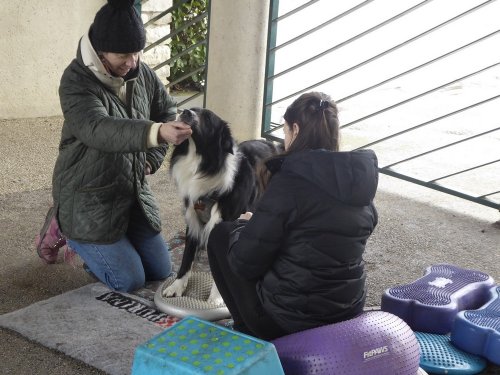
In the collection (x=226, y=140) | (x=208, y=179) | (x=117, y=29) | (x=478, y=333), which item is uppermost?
(x=117, y=29)

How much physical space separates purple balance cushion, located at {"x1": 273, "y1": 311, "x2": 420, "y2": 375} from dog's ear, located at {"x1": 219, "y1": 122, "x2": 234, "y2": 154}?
41.8 inches

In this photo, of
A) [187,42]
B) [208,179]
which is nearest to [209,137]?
[208,179]

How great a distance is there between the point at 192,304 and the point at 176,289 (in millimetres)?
139

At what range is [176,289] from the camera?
3.33m

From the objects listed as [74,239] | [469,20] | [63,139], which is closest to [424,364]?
[74,239]

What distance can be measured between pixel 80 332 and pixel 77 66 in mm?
1181

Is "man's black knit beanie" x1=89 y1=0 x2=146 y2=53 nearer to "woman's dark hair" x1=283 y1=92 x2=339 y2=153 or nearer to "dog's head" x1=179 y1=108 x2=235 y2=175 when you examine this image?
"dog's head" x1=179 y1=108 x2=235 y2=175

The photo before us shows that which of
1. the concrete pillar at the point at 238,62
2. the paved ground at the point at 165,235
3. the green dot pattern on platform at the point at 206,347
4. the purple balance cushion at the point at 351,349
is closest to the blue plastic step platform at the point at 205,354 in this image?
the green dot pattern on platform at the point at 206,347

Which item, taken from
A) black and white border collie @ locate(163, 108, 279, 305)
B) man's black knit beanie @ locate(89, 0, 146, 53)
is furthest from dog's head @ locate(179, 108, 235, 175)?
man's black knit beanie @ locate(89, 0, 146, 53)

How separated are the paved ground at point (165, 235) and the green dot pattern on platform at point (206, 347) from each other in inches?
24.8

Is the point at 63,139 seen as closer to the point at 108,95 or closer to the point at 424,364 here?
the point at 108,95

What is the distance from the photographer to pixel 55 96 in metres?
6.65

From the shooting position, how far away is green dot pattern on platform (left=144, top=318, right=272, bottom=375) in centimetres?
204

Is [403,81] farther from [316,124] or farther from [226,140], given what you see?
[316,124]
